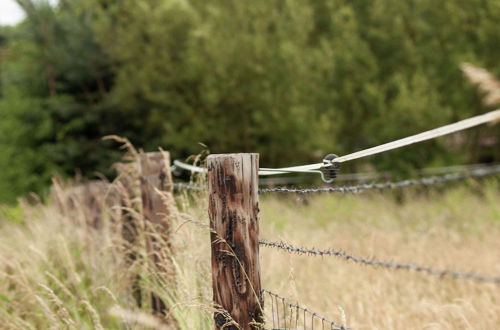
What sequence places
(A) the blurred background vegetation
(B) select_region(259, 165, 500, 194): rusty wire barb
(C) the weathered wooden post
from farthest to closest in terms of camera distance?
(A) the blurred background vegetation → (C) the weathered wooden post → (B) select_region(259, 165, 500, 194): rusty wire barb

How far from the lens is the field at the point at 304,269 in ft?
10.9

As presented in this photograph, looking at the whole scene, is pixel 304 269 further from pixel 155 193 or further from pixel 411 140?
pixel 411 140

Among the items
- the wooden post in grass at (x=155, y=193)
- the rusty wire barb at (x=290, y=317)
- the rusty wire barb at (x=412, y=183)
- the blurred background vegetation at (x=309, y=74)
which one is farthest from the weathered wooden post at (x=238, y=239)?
the blurred background vegetation at (x=309, y=74)

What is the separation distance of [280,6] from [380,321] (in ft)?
32.0

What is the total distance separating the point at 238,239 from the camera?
8.22ft

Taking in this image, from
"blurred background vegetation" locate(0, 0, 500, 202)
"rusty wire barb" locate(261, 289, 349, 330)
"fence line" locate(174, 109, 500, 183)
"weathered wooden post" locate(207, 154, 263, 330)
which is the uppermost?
"blurred background vegetation" locate(0, 0, 500, 202)

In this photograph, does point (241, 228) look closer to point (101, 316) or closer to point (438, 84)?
point (101, 316)

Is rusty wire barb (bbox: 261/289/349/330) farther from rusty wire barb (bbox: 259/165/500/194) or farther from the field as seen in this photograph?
rusty wire barb (bbox: 259/165/500/194)

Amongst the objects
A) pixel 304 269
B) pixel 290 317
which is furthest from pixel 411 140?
pixel 304 269

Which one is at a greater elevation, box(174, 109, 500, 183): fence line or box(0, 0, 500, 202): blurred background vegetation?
box(0, 0, 500, 202): blurred background vegetation

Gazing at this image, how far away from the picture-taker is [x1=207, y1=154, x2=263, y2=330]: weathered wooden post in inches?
98.2

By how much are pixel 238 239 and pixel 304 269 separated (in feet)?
10.7

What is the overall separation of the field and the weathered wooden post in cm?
13

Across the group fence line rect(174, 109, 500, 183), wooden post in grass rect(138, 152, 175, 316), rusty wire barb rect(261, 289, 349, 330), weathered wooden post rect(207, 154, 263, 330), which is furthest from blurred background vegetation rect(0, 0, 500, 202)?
weathered wooden post rect(207, 154, 263, 330)
